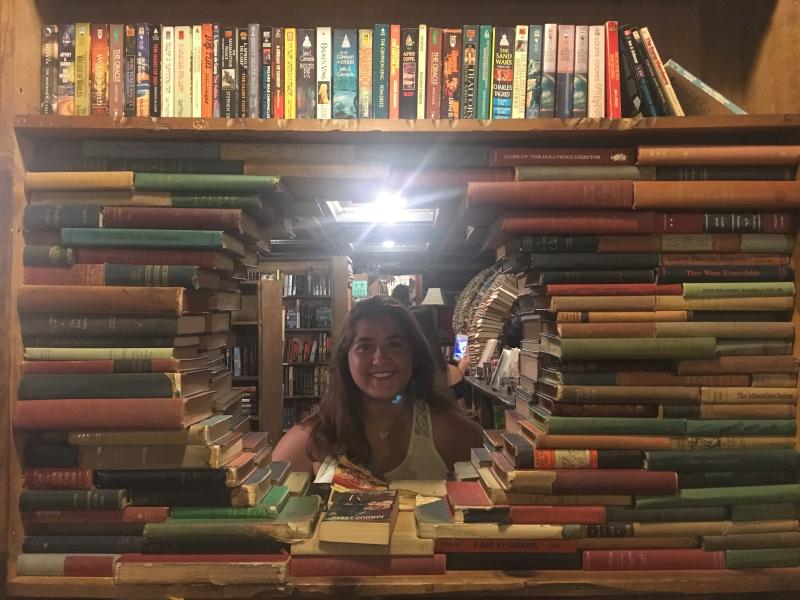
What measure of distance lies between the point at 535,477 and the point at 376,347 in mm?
776

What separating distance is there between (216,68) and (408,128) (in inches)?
17.6

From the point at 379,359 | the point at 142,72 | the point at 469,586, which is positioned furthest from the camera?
the point at 379,359

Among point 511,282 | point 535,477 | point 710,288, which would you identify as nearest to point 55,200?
point 535,477

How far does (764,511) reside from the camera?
106 centimetres

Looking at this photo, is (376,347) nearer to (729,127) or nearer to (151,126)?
(151,126)

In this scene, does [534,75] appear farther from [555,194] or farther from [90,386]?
[90,386]

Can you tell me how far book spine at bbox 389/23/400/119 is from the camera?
3.62 feet

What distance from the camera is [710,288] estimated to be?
3.48ft

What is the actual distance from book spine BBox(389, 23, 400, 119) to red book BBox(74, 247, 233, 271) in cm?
51

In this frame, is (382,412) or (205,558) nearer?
(205,558)

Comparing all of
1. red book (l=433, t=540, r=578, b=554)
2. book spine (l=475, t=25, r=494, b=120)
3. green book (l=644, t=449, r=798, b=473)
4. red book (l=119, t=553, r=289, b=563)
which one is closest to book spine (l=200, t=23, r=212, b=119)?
book spine (l=475, t=25, r=494, b=120)

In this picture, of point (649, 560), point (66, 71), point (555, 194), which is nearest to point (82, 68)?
point (66, 71)

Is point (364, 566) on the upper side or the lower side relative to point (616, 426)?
lower

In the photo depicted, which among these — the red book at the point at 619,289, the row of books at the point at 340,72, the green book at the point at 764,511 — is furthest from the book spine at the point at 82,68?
the green book at the point at 764,511
